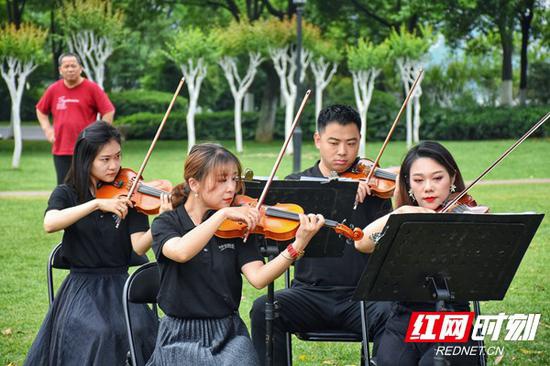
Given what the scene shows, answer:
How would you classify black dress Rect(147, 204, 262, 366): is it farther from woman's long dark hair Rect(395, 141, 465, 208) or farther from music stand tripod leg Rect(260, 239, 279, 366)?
woman's long dark hair Rect(395, 141, 465, 208)

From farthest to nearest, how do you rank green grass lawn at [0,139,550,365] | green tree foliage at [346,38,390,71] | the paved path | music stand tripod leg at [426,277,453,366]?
green tree foliage at [346,38,390,71], the paved path, green grass lawn at [0,139,550,365], music stand tripod leg at [426,277,453,366]

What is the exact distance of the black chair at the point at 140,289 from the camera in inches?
158

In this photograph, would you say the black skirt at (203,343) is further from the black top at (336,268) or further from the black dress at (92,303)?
the black top at (336,268)

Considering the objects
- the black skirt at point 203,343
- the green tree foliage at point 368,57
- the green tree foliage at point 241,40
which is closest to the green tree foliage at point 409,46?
the green tree foliage at point 368,57

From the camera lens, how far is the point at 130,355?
4.16 metres

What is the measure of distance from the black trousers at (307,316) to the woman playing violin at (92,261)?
0.53 metres

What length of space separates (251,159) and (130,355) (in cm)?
2008

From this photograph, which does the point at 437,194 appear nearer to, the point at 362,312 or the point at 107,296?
the point at 362,312

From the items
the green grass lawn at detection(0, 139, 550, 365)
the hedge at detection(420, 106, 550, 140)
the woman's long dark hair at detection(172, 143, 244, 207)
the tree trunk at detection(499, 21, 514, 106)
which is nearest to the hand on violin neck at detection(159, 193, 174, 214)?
the woman's long dark hair at detection(172, 143, 244, 207)

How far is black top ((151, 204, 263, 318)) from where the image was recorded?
380 cm

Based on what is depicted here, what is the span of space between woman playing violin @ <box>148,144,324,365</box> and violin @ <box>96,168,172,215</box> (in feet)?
2.25

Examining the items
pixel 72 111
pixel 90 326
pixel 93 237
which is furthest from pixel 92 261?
pixel 72 111

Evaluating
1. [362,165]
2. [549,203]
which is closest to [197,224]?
[362,165]

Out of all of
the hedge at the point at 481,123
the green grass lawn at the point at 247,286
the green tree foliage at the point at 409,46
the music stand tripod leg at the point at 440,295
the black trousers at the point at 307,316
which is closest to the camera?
the music stand tripod leg at the point at 440,295
